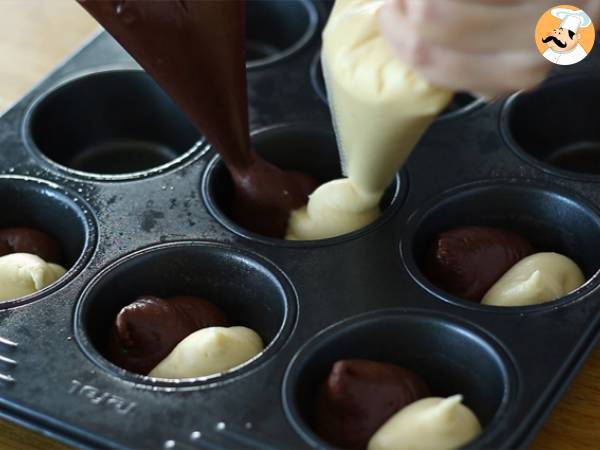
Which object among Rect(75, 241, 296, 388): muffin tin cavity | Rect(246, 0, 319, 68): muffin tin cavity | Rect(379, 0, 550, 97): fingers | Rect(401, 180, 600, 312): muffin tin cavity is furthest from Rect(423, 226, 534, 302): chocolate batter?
Rect(246, 0, 319, 68): muffin tin cavity

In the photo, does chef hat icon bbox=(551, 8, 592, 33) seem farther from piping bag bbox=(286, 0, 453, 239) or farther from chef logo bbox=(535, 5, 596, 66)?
piping bag bbox=(286, 0, 453, 239)

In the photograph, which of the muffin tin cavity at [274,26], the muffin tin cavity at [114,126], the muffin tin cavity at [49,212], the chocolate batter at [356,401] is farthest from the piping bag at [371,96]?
the muffin tin cavity at [274,26]

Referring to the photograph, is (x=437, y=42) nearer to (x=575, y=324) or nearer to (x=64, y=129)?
(x=575, y=324)

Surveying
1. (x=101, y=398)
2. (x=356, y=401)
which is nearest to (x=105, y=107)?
(x=101, y=398)

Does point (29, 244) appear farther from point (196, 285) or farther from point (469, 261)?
point (469, 261)

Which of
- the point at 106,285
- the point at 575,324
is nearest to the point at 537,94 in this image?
the point at 575,324

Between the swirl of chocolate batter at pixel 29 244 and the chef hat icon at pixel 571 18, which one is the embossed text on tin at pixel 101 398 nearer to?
the swirl of chocolate batter at pixel 29 244

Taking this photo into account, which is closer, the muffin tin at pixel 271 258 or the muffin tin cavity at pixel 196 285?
the muffin tin at pixel 271 258

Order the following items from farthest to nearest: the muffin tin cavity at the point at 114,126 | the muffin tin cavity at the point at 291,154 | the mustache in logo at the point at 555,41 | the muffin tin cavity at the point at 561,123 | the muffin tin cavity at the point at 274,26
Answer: the muffin tin cavity at the point at 274,26 < the muffin tin cavity at the point at 114,126 < the muffin tin cavity at the point at 561,123 < the muffin tin cavity at the point at 291,154 < the mustache in logo at the point at 555,41
